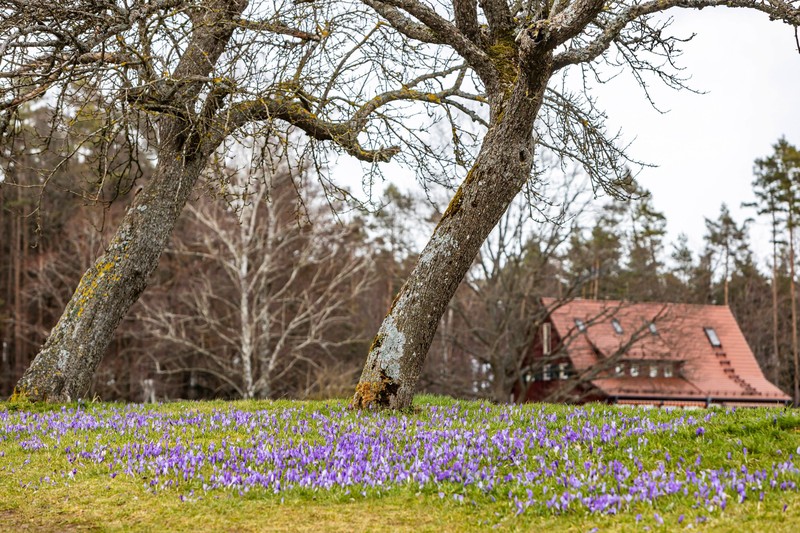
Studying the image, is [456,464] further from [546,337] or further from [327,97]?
[546,337]

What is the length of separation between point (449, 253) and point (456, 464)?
13.4ft

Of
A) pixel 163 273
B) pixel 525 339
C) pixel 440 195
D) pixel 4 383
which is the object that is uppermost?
pixel 440 195

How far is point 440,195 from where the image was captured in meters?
31.1

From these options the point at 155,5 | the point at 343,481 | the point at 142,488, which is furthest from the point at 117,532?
the point at 155,5

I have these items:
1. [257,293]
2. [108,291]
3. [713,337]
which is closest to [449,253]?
[108,291]

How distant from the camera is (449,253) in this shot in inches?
401

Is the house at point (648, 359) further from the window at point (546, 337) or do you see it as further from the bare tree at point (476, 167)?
the bare tree at point (476, 167)

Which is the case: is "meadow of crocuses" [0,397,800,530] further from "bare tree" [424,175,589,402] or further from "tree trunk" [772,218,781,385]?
"tree trunk" [772,218,781,385]

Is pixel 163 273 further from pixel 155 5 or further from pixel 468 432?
pixel 468 432

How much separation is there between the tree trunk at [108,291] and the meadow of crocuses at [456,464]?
7.58ft

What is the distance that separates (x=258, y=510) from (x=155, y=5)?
7.80m

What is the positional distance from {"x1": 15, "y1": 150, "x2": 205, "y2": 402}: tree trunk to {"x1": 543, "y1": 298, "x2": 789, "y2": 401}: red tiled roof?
2419 centimetres

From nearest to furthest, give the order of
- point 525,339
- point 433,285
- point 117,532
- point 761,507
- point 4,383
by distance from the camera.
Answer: point 761,507 < point 117,532 < point 433,285 < point 525,339 < point 4,383

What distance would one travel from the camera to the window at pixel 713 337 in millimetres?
45125
